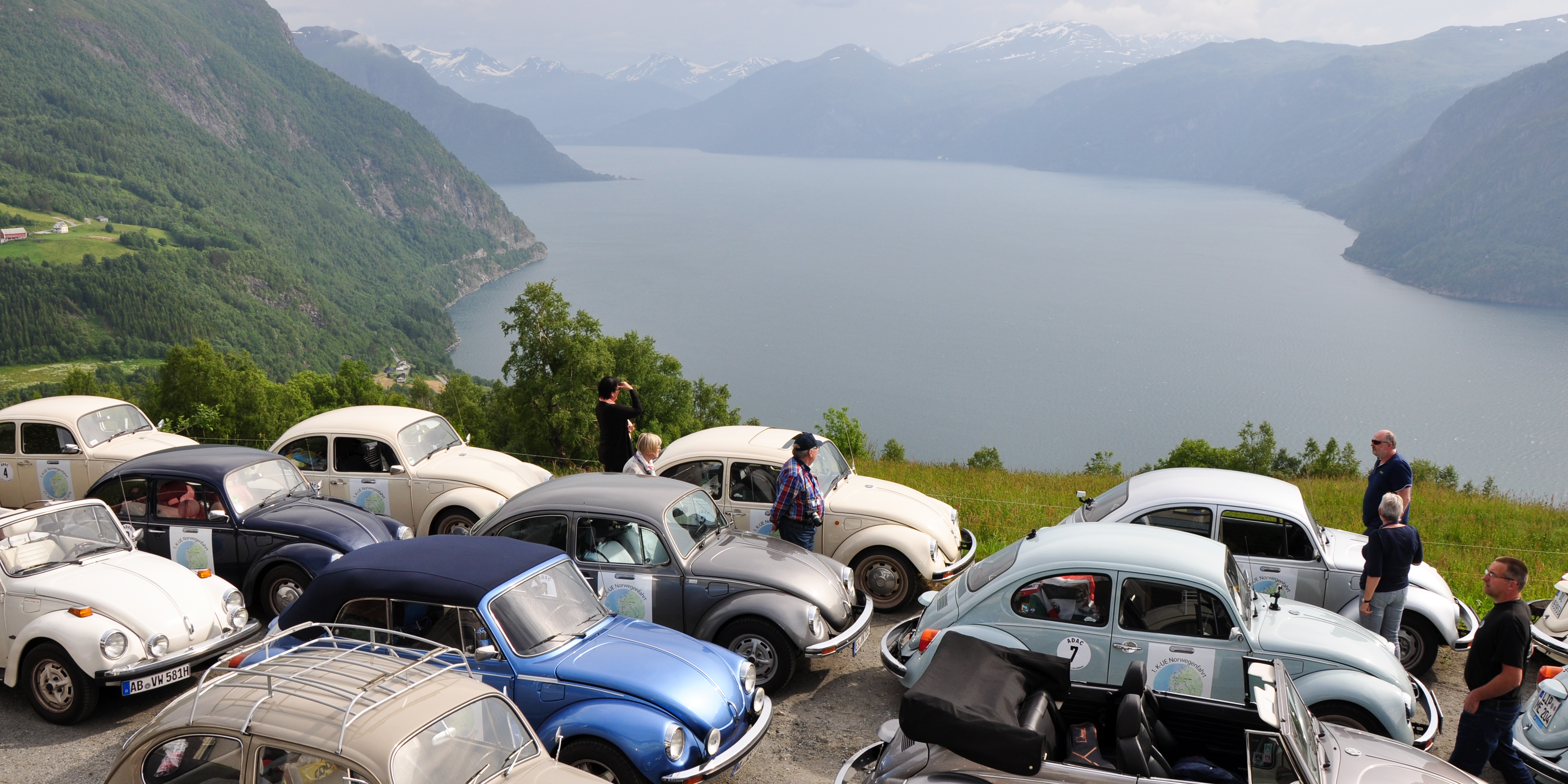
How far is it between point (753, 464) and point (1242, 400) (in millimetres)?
107735

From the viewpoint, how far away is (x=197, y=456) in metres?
10.4

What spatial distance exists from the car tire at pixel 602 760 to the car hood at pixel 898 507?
483cm

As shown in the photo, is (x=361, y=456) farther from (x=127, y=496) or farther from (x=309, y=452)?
(x=127, y=496)

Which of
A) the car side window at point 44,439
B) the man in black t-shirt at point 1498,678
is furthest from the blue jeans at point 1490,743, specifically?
the car side window at point 44,439

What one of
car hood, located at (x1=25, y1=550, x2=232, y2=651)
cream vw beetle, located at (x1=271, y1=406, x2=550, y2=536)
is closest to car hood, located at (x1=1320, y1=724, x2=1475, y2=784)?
car hood, located at (x1=25, y1=550, x2=232, y2=651)

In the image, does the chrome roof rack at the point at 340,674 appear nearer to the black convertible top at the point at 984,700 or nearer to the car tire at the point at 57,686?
the car tire at the point at 57,686

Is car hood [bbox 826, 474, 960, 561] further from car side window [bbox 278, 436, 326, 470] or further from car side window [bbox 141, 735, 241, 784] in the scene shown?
car side window [bbox 278, 436, 326, 470]

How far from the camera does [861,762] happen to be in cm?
598

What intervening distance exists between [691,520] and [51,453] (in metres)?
10.7

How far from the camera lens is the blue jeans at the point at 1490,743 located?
21.5ft

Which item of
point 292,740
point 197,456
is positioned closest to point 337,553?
point 197,456

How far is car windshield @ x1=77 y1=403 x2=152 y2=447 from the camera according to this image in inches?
524

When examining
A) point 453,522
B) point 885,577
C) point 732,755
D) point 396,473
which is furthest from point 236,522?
point 885,577

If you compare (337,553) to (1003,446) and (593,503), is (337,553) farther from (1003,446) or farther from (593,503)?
(1003,446)
